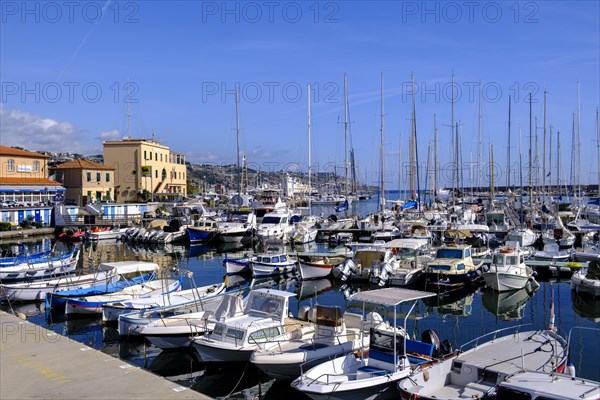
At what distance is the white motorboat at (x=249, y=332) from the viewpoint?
17188 millimetres

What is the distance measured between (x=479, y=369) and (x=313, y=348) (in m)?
4.97

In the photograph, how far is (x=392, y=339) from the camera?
14883 mm

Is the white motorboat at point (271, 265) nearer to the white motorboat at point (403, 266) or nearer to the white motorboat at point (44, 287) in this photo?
the white motorboat at point (403, 266)

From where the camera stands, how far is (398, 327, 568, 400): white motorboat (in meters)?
13.3

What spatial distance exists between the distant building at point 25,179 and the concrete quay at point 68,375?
55244mm

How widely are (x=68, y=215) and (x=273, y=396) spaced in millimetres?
58305

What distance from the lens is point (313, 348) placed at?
16.8 metres

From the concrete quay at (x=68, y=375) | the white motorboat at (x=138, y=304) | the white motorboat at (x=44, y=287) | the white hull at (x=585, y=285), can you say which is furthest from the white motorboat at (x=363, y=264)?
the concrete quay at (x=68, y=375)

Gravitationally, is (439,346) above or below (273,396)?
above

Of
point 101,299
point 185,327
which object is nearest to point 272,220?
point 101,299

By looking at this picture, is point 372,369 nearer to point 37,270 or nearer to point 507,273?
point 507,273

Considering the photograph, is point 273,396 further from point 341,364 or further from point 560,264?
point 560,264

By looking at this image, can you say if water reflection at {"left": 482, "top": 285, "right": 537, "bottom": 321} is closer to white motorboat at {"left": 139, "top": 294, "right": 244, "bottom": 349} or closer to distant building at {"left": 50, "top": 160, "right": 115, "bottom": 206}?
white motorboat at {"left": 139, "top": 294, "right": 244, "bottom": 349}

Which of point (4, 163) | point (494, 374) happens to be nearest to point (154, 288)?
point (494, 374)
